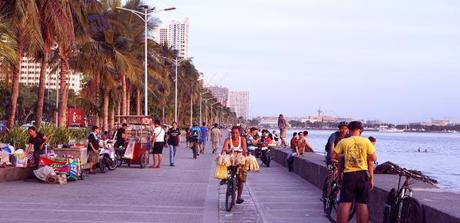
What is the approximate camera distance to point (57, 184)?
691 inches

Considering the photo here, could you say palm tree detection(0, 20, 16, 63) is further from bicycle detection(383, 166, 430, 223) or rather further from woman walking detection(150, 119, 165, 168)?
bicycle detection(383, 166, 430, 223)

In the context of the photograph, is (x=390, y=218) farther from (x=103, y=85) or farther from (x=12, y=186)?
(x=103, y=85)

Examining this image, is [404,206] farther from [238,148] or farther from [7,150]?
[7,150]

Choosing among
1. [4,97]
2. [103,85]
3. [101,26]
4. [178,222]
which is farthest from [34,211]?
[4,97]

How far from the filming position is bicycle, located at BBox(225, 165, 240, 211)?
42.5ft

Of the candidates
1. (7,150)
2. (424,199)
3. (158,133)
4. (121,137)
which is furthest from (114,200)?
(121,137)

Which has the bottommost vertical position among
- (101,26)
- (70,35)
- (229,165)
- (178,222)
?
(178,222)

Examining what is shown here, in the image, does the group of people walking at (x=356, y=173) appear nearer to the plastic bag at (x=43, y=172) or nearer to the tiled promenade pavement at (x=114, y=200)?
the tiled promenade pavement at (x=114, y=200)

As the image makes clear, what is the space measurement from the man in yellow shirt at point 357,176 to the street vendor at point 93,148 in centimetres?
1257

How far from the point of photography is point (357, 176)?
367 inches

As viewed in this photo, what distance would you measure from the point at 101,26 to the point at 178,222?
30.5m

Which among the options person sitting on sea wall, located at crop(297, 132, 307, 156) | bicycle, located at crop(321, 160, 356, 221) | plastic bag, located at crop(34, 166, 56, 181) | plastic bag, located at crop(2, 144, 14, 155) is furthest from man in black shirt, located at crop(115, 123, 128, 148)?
bicycle, located at crop(321, 160, 356, 221)

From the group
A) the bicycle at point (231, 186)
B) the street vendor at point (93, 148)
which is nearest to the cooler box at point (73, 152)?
the street vendor at point (93, 148)

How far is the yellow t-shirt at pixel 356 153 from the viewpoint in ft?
30.7
